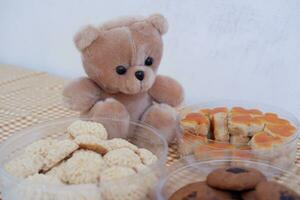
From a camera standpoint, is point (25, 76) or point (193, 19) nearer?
point (193, 19)

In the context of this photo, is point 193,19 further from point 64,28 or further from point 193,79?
point 64,28

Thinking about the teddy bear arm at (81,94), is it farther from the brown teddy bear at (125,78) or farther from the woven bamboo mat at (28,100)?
the woven bamboo mat at (28,100)

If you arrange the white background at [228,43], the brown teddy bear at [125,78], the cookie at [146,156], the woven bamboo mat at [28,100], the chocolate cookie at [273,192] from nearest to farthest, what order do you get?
1. the chocolate cookie at [273,192]
2. the cookie at [146,156]
3. the brown teddy bear at [125,78]
4. the woven bamboo mat at [28,100]
5. the white background at [228,43]

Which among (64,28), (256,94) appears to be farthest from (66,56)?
(256,94)

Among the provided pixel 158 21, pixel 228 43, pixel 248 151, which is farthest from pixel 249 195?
pixel 228 43

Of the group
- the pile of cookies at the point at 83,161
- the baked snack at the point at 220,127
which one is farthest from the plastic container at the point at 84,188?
the baked snack at the point at 220,127
